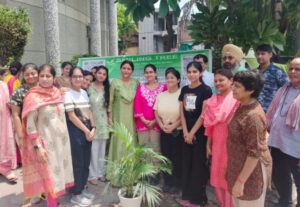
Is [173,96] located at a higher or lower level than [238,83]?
lower

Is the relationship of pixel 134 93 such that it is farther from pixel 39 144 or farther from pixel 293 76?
pixel 293 76

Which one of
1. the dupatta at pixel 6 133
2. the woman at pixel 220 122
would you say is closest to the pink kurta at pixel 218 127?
the woman at pixel 220 122

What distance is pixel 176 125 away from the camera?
290 centimetres

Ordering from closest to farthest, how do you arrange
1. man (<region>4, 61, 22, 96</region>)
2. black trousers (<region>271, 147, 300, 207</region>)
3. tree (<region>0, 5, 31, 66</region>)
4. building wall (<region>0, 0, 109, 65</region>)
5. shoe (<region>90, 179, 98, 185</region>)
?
1. black trousers (<region>271, 147, 300, 207</region>)
2. shoe (<region>90, 179, 98, 185</region>)
3. man (<region>4, 61, 22, 96</region>)
4. tree (<region>0, 5, 31, 66</region>)
5. building wall (<region>0, 0, 109, 65</region>)

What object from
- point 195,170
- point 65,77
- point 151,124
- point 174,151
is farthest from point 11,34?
point 195,170

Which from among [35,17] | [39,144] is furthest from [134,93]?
[35,17]

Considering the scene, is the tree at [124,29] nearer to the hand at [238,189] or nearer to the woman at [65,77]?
the woman at [65,77]

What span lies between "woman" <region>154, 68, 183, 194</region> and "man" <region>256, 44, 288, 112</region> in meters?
1.04

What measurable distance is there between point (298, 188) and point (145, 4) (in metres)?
2.65

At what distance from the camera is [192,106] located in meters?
2.69

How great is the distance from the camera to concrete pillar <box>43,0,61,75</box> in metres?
6.93

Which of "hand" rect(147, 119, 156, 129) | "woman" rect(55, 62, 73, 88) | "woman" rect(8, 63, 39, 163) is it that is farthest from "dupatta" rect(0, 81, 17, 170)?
"hand" rect(147, 119, 156, 129)

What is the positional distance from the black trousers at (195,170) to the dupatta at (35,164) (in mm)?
1497

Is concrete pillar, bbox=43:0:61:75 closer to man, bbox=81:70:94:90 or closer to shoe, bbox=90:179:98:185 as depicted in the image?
man, bbox=81:70:94:90
